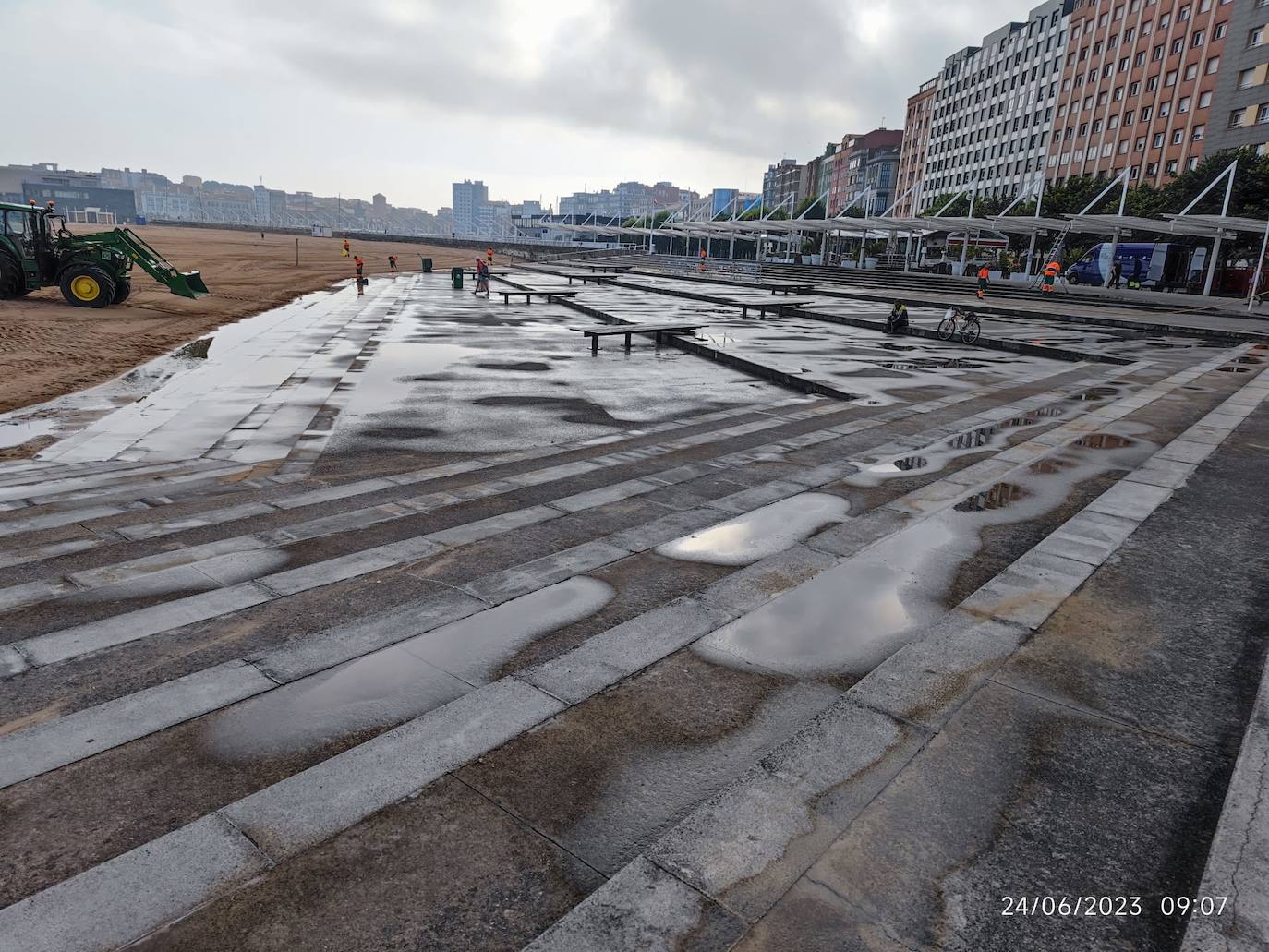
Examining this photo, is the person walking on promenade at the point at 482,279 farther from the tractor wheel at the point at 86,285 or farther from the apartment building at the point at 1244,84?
the apartment building at the point at 1244,84

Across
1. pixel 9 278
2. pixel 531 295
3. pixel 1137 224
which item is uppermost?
pixel 1137 224

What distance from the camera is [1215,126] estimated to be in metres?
64.8

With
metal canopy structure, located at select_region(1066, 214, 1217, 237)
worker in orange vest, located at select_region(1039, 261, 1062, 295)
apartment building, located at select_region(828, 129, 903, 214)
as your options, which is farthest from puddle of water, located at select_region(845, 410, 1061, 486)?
apartment building, located at select_region(828, 129, 903, 214)

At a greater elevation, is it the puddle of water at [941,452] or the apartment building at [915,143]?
the apartment building at [915,143]

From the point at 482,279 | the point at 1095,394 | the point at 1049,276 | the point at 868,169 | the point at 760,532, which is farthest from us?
the point at 868,169

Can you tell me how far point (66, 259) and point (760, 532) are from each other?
2754 centimetres

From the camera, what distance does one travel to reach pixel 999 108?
108m

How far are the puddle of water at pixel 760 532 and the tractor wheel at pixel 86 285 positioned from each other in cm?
2558

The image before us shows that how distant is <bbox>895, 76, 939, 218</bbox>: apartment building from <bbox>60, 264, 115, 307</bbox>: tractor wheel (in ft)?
405

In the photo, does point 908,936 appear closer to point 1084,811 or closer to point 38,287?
point 1084,811

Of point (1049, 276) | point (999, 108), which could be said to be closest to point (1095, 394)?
point (1049, 276)

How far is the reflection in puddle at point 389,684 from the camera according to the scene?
12.5 feet


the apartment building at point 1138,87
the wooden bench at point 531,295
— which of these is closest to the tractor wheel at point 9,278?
the wooden bench at point 531,295

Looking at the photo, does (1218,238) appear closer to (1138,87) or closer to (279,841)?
(279,841)
